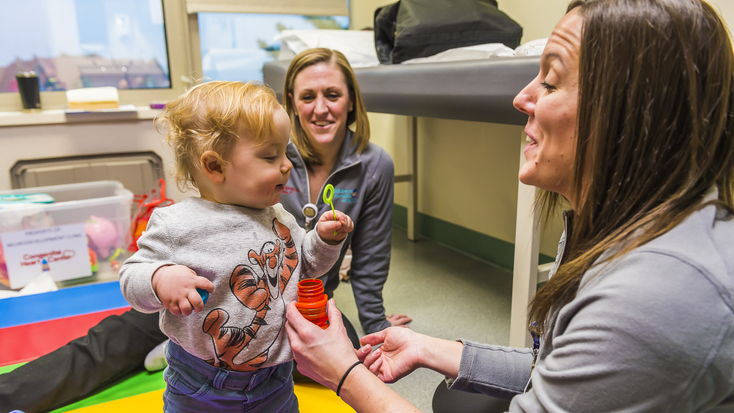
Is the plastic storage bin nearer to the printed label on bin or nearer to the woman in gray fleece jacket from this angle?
the printed label on bin

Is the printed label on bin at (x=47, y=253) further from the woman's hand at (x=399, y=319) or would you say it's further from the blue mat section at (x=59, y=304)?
the woman's hand at (x=399, y=319)

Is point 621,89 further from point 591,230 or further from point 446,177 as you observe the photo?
point 446,177

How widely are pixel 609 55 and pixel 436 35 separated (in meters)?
1.23

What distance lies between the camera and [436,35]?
5.49ft

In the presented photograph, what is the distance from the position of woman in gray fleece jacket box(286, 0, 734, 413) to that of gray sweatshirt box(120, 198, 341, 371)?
0.79 feet

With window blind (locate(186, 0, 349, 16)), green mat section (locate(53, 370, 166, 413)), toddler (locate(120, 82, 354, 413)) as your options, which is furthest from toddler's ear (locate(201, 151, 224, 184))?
window blind (locate(186, 0, 349, 16))

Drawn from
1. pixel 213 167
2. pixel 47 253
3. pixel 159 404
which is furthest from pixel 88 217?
pixel 213 167

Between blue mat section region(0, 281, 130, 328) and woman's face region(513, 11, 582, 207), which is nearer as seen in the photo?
woman's face region(513, 11, 582, 207)

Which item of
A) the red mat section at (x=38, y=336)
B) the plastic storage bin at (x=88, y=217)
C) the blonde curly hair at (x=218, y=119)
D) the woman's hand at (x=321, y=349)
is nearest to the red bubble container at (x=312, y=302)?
the woman's hand at (x=321, y=349)

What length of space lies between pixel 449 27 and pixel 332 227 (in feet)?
3.70

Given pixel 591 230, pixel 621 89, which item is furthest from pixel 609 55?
pixel 591 230

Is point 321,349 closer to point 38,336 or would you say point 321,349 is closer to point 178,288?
point 178,288

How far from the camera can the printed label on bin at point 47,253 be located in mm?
1821

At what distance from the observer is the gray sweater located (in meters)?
0.44
